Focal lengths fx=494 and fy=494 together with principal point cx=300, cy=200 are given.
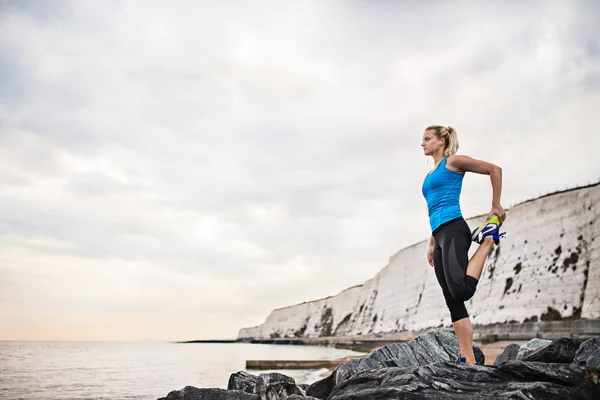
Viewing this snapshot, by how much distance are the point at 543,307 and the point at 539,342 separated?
25415 mm

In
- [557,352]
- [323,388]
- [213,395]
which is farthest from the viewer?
[323,388]

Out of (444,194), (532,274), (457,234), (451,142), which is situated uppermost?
(532,274)

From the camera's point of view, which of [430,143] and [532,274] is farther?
[532,274]

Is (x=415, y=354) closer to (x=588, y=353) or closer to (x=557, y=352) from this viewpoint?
(x=557, y=352)

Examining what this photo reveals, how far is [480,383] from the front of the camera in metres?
3.27

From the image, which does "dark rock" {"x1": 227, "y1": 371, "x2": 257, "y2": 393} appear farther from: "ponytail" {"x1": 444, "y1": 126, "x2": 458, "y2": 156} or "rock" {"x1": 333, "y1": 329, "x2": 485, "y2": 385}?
"ponytail" {"x1": 444, "y1": 126, "x2": 458, "y2": 156}

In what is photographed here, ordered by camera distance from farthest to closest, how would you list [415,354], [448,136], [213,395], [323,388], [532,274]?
[532,274] → [415,354] → [323,388] → [213,395] → [448,136]

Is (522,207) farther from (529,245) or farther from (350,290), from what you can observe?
(350,290)

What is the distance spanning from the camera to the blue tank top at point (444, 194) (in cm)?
401

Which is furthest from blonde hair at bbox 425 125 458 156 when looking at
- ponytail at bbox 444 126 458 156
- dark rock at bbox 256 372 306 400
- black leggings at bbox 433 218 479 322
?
dark rock at bbox 256 372 306 400

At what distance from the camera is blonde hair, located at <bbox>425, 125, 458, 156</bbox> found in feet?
13.9

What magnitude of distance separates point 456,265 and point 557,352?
163 cm

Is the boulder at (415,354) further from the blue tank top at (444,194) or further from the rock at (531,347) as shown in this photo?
the blue tank top at (444,194)

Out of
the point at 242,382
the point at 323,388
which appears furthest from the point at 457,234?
Answer: the point at 242,382
